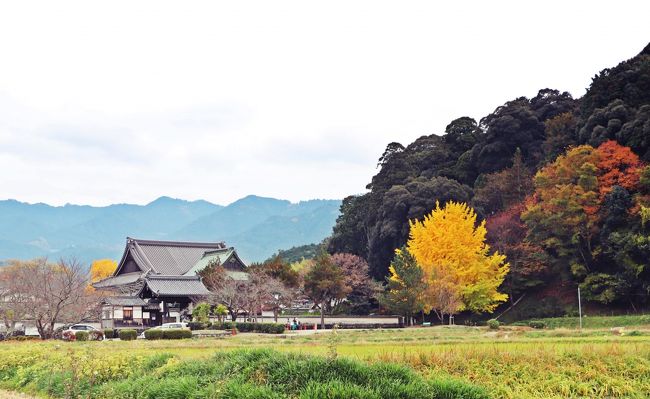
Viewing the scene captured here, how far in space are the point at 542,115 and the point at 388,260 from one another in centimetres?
1951

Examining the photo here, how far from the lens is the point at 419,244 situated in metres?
46.0

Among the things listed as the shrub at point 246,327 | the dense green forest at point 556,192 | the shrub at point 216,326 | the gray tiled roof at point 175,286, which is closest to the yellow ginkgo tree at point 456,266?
the dense green forest at point 556,192

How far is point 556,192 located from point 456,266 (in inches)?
322

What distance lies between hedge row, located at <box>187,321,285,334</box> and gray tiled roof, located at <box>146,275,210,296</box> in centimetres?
585

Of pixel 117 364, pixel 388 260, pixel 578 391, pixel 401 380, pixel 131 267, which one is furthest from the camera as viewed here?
pixel 131 267

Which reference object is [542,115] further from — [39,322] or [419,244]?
[39,322]

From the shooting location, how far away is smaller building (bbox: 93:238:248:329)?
48.6 meters

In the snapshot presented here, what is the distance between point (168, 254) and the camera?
214ft

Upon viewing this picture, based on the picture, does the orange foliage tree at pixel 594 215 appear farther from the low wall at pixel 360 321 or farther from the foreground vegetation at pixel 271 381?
the foreground vegetation at pixel 271 381

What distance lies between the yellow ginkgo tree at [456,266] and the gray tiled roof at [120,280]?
28646 millimetres

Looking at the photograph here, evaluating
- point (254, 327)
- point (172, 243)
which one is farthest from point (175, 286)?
point (172, 243)

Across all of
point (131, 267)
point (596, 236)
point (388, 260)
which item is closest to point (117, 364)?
point (596, 236)

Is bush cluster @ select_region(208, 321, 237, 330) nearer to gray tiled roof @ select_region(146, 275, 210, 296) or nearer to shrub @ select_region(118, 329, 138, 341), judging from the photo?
shrub @ select_region(118, 329, 138, 341)

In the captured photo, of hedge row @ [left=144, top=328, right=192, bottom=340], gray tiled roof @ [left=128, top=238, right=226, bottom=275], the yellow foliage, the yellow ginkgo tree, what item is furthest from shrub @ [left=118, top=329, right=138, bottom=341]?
the yellow foliage
